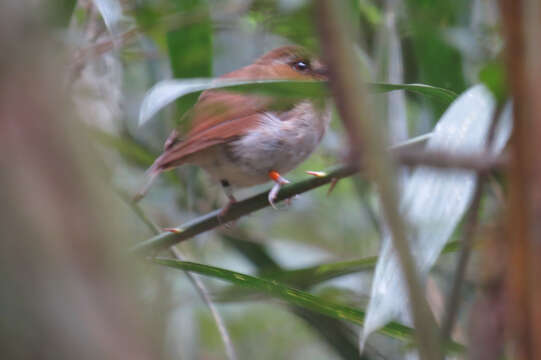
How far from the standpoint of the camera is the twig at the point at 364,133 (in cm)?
76

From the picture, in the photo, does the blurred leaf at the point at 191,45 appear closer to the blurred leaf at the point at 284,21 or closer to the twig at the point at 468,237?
the blurred leaf at the point at 284,21

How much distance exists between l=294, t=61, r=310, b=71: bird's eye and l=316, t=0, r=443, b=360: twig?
2.72 meters

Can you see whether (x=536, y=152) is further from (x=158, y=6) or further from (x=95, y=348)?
(x=158, y=6)

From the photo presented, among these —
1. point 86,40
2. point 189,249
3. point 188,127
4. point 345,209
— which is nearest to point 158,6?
point 86,40

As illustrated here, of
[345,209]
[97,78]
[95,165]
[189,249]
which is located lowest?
[345,209]

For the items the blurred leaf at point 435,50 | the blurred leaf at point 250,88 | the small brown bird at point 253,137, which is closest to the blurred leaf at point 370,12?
Answer: the blurred leaf at point 435,50

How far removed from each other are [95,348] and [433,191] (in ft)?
3.95

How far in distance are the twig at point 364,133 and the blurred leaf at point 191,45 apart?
2.03 m

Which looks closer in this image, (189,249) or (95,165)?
(95,165)

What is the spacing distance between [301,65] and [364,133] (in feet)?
9.04

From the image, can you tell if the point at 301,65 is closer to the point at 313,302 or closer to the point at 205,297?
the point at 205,297

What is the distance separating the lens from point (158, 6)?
10.6ft

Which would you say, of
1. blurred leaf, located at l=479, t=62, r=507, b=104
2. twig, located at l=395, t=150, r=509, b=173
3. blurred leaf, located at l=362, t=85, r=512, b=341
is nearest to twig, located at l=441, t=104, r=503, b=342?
twig, located at l=395, t=150, r=509, b=173

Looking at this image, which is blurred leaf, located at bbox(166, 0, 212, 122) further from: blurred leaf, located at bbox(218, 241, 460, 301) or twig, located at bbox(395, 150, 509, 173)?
twig, located at bbox(395, 150, 509, 173)
